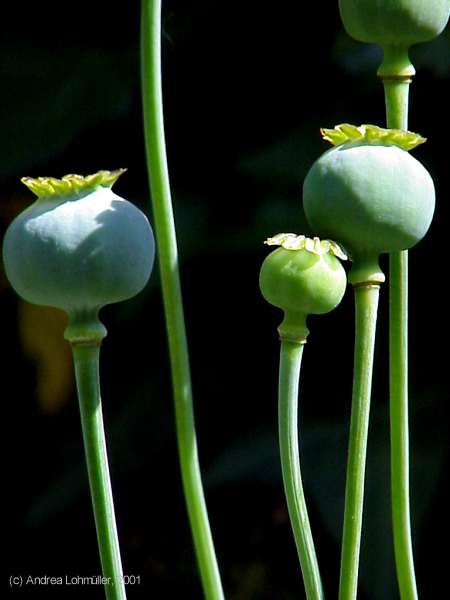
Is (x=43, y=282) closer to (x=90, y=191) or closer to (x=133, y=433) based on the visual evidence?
(x=90, y=191)

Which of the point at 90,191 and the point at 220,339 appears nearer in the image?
the point at 90,191

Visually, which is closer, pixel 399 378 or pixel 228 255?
pixel 399 378

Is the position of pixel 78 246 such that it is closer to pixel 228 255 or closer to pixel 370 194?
pixel 370 194

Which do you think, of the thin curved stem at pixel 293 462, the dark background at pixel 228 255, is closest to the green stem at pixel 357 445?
the thin curved stem at pixel 293 462

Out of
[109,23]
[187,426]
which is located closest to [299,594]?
[109,23]

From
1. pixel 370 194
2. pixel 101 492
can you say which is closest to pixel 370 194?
pixel 370 194
